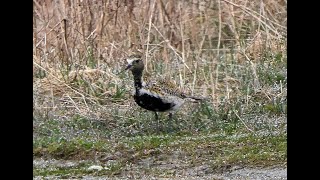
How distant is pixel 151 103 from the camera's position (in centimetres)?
604

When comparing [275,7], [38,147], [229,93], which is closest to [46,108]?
[38,147]

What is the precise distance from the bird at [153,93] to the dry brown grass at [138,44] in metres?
0.39

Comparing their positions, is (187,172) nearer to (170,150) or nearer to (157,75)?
(170,150)

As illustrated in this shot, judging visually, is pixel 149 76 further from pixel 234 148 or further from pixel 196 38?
pixel 234 148

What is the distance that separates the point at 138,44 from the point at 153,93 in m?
1.32

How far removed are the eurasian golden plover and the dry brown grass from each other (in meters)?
0.39

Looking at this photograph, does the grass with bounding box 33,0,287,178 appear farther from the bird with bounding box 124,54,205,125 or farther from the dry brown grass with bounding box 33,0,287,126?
the bird with bounding box 124,54,205,125

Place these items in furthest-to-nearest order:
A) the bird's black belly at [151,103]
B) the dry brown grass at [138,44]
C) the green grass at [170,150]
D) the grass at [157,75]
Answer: the dry brown grass at [138,44] < the bird's black belly at [151,103] < the grass at [157,75] < the green grass at [170,150]

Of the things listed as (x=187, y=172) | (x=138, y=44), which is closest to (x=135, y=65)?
(x=187, y=172)

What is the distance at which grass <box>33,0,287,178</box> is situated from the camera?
558cm

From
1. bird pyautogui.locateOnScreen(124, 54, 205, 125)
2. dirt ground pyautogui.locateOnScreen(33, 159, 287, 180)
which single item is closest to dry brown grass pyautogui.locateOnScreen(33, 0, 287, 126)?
bird pyautogui.locateOnScreen(124, 54, 205, 125)

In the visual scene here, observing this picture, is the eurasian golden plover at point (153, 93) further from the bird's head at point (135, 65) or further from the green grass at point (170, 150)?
the green grass at point (170, 150)

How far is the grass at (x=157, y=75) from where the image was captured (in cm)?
558

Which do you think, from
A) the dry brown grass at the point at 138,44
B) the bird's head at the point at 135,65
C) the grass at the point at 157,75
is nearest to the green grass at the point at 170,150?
the grass at the point at 157,75
